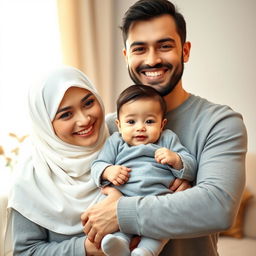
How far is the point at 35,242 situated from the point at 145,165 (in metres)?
0.51

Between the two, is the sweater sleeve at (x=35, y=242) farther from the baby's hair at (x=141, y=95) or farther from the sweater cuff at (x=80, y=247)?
the baby's hair at (x=141, y=95)

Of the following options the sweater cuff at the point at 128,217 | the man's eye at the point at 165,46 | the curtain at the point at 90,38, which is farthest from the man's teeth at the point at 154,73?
the curtain at the point at 90,38

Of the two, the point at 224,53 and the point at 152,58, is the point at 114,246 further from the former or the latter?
the point at 224,53

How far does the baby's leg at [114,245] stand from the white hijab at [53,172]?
31cm

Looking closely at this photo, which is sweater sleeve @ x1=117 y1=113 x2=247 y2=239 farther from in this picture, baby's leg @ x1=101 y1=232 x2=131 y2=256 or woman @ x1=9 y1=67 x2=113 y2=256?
woman @ x1=9 y1=67 x2=113 y2=256

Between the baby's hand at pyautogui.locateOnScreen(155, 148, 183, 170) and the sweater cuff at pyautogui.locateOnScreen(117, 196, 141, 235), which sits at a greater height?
the baby's hand at pyautogui.locateOnScreen(155, 148, 183, 170)

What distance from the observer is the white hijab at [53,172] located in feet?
5.04

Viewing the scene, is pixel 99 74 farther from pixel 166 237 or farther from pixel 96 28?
pixel 166 237

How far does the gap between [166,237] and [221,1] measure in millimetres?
2826

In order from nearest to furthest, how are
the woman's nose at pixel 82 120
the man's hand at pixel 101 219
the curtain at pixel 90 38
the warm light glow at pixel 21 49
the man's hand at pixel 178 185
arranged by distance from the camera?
the man's hand at pixel 101 219
the man's hand at pixel 178 185
the woman's nose at pixel 82 120
the warm light glow at pixel 21 49
the curtain at pixel 90 38

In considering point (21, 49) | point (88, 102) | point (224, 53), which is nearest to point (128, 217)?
point (88, 102)

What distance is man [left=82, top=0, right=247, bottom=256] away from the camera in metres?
1.30

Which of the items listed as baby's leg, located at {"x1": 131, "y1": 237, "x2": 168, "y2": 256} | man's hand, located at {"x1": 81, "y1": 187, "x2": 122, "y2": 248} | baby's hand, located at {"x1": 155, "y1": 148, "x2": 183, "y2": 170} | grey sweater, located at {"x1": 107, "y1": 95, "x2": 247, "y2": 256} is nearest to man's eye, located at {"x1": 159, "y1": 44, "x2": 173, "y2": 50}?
grey sweater, located at {"x1": 107, "y1": 95, "x2": 247, "y2": 256}

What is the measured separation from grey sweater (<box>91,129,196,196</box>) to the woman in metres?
0.11
